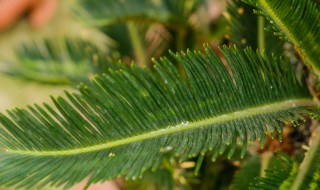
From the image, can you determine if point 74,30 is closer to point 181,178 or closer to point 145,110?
point 181,178

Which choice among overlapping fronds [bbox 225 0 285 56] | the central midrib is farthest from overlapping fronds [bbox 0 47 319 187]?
overlapping fronds [bbox 225 0 285 56]

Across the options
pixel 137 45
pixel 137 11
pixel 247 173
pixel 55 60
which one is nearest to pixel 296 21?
pixel 247 173

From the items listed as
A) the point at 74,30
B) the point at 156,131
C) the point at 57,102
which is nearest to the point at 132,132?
the point at 156,131

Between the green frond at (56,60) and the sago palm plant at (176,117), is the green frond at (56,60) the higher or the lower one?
the higher one

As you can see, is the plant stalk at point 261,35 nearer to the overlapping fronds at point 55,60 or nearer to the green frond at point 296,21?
the green frond at point 296,21

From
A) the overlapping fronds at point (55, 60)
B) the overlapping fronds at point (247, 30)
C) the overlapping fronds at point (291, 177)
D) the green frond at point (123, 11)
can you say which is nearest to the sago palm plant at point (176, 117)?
the overlapping fronds at point (291, 177)
